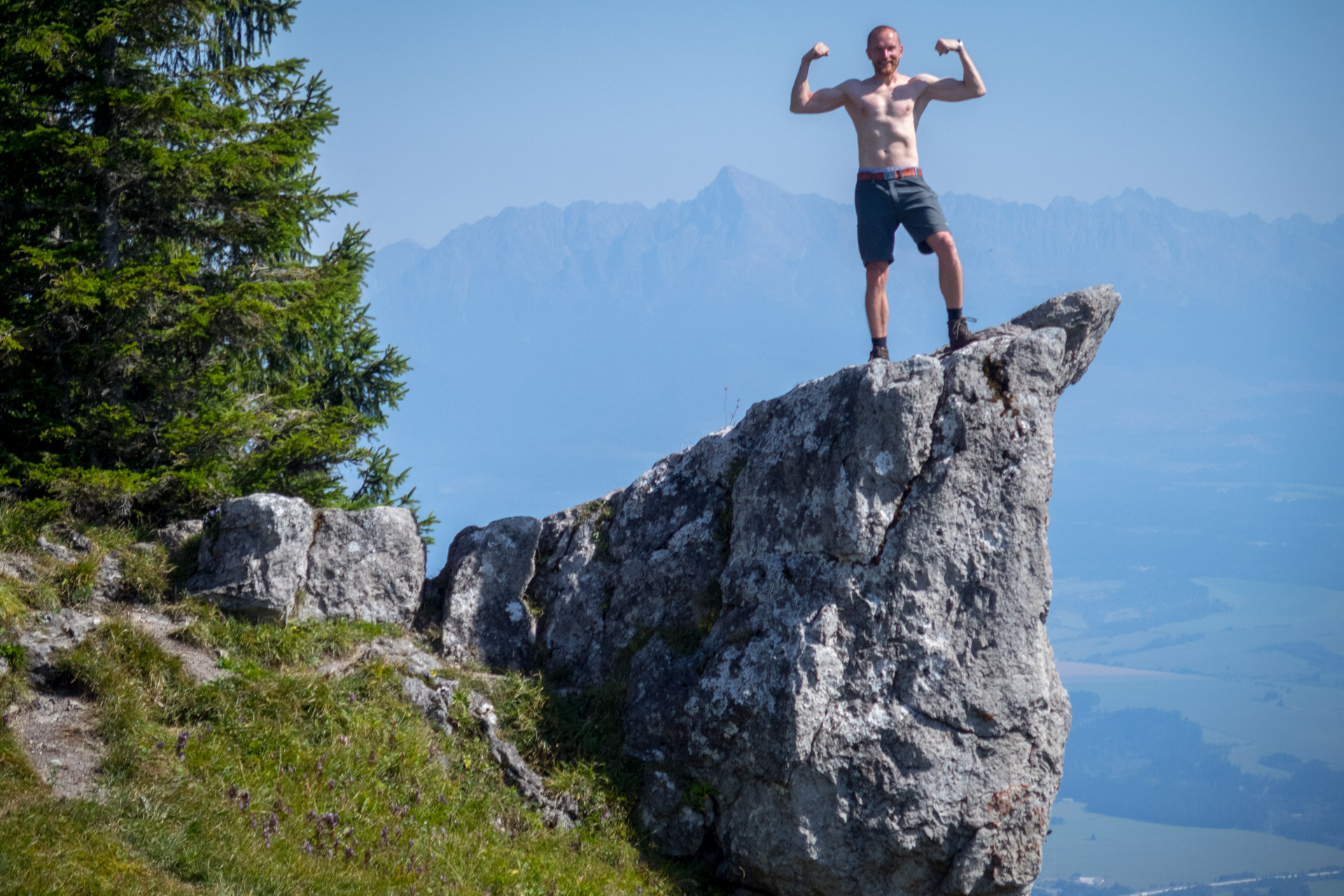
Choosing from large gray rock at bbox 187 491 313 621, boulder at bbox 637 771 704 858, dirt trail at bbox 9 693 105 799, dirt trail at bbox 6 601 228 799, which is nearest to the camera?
dirt trail at bbox 9 693 105 799

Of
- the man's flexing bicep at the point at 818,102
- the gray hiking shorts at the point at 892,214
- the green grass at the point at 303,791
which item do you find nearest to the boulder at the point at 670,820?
the green grass at the point at 303,791

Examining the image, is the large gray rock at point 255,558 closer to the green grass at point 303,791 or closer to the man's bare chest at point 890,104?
the green grass at point 303,791

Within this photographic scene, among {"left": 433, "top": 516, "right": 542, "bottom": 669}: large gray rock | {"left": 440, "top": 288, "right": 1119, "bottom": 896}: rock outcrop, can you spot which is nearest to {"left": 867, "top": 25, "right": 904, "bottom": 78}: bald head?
{"left": 440, "top": 288, "right": 1119, "bottom": 896}: rock outcrop

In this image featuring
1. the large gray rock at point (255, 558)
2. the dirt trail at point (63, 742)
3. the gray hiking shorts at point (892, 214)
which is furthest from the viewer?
the gray hiking shorts at point (892, 214)

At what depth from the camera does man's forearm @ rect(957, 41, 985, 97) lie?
10203 millimetres

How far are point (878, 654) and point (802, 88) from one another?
20.4 ft

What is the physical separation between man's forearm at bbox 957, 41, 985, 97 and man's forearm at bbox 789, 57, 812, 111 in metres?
1.62

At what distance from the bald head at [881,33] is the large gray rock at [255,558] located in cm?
819

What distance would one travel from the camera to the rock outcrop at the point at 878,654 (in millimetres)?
8781

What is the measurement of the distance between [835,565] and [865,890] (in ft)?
9.94

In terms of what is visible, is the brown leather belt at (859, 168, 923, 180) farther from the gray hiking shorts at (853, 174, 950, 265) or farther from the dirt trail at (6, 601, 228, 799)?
the dirt trail at (6, 601, 228, 799)

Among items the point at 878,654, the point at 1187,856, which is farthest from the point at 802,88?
the point at 1187,856

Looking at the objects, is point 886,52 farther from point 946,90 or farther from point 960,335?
point 960,335

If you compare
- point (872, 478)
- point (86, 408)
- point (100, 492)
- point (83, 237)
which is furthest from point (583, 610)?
point (83, 237)
